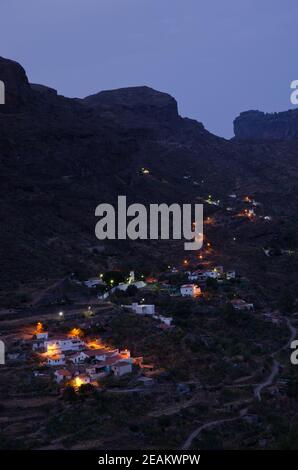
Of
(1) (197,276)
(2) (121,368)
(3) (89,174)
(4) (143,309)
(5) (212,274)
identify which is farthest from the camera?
(3) (89,174)

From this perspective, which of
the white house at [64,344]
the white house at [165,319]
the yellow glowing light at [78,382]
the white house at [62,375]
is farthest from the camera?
the white house at [165,319]

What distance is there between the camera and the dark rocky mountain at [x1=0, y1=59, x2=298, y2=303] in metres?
48.9

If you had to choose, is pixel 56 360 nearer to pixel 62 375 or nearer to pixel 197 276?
pixel 62 375

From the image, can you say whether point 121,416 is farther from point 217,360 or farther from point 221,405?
point 217,360

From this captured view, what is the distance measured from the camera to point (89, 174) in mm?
67188

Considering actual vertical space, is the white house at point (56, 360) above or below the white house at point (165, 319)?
below

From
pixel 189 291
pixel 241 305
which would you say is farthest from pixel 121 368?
pixel 189 291

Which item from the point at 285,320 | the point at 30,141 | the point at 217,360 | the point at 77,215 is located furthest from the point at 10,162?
the point at 217,360

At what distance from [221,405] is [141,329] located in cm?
800

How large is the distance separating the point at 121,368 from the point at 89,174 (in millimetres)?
43112

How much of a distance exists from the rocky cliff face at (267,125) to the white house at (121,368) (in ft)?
440

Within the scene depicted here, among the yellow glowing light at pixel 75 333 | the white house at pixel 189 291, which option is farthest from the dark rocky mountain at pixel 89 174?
the yellow glowing light at pixel 75 333

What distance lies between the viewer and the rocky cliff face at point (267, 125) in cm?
15975

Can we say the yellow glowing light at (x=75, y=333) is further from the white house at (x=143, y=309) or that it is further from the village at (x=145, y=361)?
the white house at (x=143, y=309)
